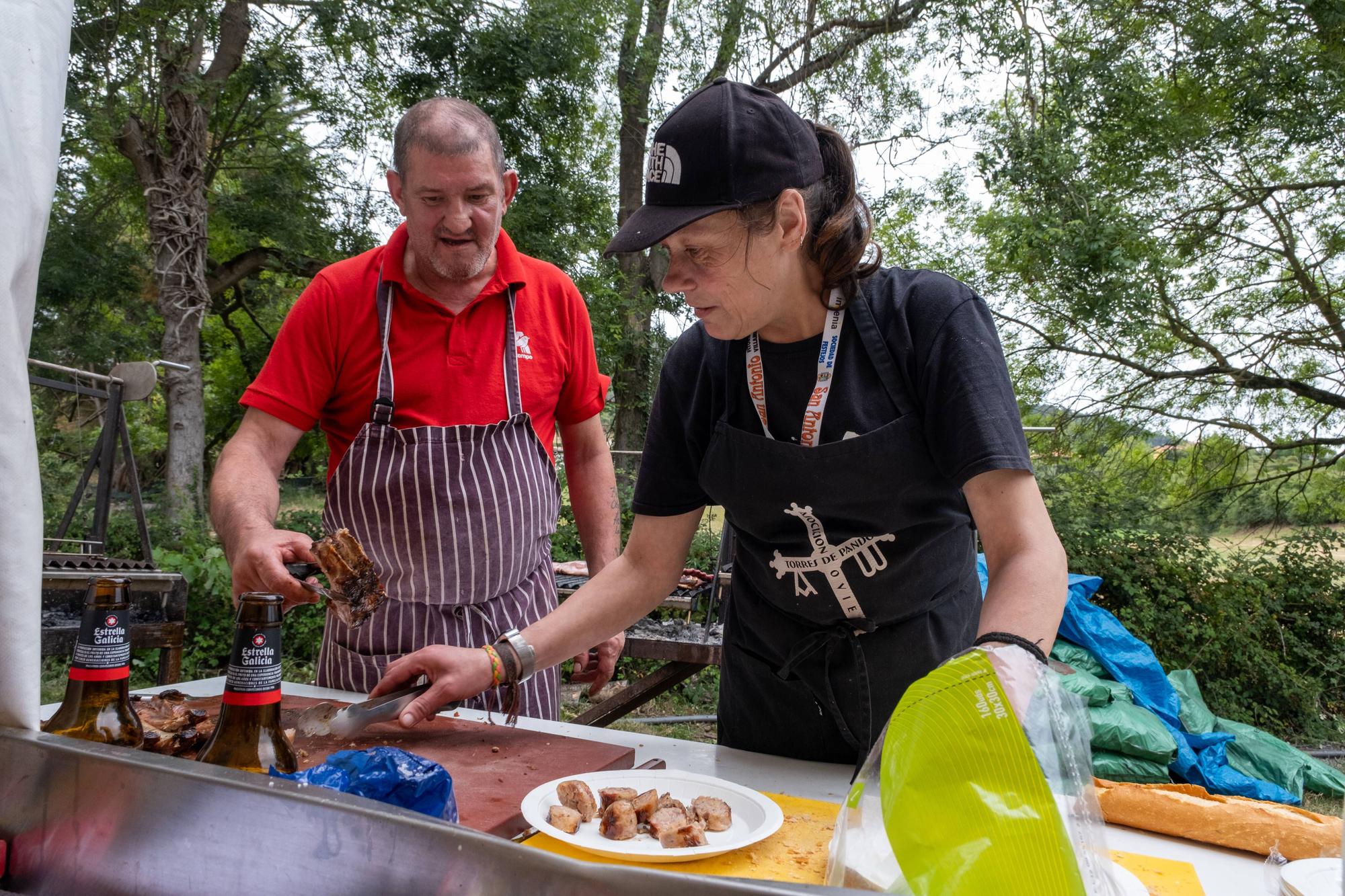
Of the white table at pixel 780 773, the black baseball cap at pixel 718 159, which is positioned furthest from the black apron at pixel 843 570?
the black baseball cap at pixel 718 159

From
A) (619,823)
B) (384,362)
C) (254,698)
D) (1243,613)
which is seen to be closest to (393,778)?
(254,698)

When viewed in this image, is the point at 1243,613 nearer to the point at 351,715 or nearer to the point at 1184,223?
the point at 1184,223

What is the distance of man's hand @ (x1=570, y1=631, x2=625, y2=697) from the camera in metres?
2.48

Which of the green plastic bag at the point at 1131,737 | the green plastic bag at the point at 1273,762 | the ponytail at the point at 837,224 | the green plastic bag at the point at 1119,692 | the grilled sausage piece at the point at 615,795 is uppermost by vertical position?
the ponytail at the point at 837,224

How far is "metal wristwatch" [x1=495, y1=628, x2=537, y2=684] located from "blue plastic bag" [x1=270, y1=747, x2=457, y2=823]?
2.23ft

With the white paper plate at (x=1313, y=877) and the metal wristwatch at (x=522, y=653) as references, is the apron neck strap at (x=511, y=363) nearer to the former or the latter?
the metal wristwatch at (x=522, y=653)

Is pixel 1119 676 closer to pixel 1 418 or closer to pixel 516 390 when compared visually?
pixel 516 390

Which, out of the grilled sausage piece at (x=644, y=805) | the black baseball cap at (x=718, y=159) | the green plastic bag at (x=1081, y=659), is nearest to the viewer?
the grilled sausage piece at (x=644, y=805)

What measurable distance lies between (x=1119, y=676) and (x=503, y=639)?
417cm

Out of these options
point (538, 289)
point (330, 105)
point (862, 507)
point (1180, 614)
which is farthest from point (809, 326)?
point (330, 105)

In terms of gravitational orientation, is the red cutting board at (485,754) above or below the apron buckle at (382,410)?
below

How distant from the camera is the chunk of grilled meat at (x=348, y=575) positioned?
6.05 feet

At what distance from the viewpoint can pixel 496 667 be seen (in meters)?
1.82

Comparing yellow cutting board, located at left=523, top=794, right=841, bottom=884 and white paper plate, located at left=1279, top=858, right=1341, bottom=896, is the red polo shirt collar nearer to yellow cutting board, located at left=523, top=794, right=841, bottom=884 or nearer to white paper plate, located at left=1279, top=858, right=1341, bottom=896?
yellow cutting board, located at left=523, top=794, right=841, bottom=884
